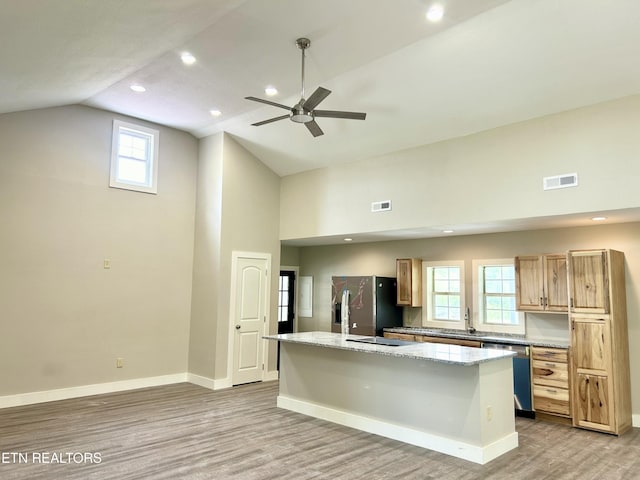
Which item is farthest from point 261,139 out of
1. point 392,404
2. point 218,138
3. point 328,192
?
point 392,404

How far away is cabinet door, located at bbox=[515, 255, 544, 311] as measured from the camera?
5582mm

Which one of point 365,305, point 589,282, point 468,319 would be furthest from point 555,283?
point 365,305

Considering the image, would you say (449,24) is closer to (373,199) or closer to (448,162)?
(448,162)

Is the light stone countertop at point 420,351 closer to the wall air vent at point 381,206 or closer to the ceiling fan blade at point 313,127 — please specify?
the wall air vent at point 381,206

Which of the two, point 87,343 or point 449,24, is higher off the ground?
point 449,24

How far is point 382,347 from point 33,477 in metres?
3.14

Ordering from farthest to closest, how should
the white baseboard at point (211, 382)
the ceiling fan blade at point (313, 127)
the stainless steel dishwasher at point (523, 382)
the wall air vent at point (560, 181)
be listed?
1. the white baseboard at point (211, 382)
2. the stainless steel dishwasher at point (523, 382)
3. the wall air vent at point (560, 181)
4. the ceiling fan blade at point (313, 127)

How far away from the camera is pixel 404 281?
699 cm

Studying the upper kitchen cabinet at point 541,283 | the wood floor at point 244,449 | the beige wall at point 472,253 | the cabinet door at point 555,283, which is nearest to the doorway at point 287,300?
the beige wall at point 472,253

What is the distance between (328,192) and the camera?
7047 millimetres

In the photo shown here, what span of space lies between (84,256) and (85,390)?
1825 mm

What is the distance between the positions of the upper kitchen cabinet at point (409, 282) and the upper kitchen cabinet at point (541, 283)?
1.57 m

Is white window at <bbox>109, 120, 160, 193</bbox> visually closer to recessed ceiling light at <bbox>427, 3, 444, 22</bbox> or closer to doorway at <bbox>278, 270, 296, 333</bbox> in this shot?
doorway at <bbox>278, 270, 296, 333</bbox>

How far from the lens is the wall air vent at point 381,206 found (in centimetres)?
627
